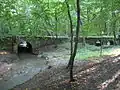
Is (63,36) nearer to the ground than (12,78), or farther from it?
farther from it

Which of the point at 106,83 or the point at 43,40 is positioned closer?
the point at 106,83

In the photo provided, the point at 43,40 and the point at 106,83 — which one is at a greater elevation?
the point at 43,40

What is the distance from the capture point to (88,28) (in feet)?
65.3

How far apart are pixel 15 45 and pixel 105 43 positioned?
42.1 ft

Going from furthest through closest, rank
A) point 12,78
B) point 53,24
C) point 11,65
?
point 53,24
point 11,65
point 12,78

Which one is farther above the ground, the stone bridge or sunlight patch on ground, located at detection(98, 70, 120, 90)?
the stone bridge

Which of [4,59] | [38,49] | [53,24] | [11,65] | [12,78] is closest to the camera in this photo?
[12,78]

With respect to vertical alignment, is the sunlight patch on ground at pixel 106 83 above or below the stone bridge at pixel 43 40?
below

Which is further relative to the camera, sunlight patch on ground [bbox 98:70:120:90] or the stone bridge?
the stone bridge

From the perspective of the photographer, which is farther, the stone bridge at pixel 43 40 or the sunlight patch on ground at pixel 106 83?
the stone bridge at pixel 43 40

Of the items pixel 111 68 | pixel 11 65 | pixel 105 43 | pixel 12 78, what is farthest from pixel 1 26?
pixel 105 43

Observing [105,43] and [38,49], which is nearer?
[38,49]

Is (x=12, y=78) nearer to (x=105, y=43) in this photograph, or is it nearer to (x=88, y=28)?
(x=88, y=28)

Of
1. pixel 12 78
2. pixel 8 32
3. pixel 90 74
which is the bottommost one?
pixel 12 78
